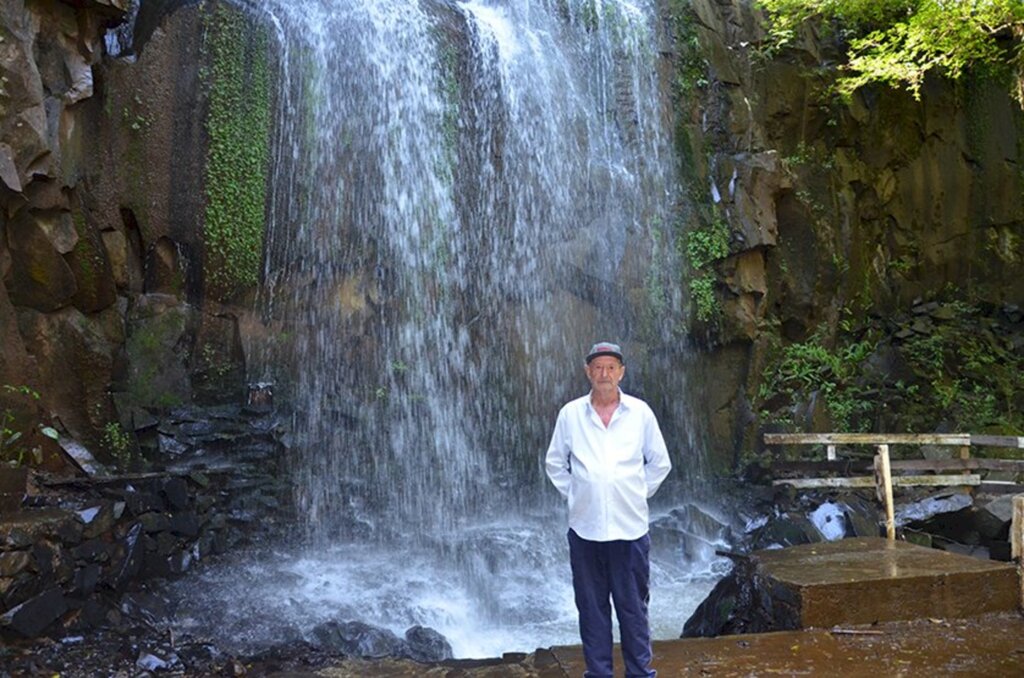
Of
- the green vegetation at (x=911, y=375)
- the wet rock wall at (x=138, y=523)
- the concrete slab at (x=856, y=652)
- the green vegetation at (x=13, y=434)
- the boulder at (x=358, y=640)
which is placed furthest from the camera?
the green vegetation at (x=911, y=375)

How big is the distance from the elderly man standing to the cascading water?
173 inches

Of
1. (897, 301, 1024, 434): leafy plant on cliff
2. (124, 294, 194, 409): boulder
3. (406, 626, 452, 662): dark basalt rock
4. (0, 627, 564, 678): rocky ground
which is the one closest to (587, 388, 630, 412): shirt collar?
(0, 627, 564, 678): rocky ground

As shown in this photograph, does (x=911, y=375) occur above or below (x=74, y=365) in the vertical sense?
below

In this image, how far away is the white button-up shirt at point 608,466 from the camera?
3.64 m

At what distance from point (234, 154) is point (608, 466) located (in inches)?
303

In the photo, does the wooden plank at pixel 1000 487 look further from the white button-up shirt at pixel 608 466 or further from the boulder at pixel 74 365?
the boulder at pixel 74 365

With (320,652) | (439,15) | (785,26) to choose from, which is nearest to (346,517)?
(320,652)

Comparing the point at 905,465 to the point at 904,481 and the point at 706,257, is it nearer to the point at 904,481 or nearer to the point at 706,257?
the point at 904,481

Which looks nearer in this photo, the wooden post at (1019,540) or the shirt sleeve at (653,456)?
the shirt sleeve at (653,456)

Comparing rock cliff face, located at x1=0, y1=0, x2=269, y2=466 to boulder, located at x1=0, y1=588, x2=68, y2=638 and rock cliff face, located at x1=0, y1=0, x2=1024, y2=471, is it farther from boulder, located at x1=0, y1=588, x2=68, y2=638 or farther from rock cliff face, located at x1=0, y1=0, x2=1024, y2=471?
boulder, located at x1=0, y1=588, x2=68, y2=638

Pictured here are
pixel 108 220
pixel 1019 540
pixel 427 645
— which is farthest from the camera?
pixel 108 220

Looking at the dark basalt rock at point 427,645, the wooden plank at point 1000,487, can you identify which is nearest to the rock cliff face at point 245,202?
the wooden plank at point 1000,487

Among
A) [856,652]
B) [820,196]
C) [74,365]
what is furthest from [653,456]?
[820,196]

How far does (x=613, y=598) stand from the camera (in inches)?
147
